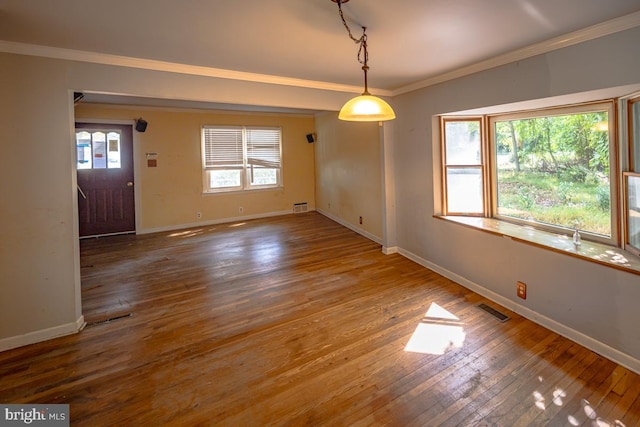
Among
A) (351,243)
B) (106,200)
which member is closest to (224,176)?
(106,200)

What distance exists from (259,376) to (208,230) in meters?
4.73

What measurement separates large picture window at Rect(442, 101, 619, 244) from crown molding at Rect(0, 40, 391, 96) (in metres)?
1.81

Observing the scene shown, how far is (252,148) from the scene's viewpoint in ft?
23.7

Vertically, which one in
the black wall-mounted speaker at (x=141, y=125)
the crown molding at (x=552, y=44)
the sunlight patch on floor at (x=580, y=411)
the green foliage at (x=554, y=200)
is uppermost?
the black wall-mounted speaker at (x=141, y=125)

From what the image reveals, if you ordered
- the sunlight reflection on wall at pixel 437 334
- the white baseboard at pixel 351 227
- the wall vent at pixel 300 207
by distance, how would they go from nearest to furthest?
the sunlight reflection on wall at pixel 437 334, the white baseboard at pixel 351 227, the wall vent at pixel 300 207

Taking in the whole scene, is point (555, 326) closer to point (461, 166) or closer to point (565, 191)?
point (565, 191)

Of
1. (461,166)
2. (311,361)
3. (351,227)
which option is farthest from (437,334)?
(351,227)

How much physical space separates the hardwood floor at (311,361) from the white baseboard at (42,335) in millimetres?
71

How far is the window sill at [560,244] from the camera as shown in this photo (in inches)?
86.8

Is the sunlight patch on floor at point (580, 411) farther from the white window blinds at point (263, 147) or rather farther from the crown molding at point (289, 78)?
the white window blinds at point (263, 147)

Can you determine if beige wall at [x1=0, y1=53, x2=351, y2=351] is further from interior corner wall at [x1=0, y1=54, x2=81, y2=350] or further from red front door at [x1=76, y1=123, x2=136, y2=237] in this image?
red front door at [x1=76, y1=123, x2=136, y2=237]

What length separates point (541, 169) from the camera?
311cm

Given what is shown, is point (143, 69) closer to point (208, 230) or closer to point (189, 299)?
point (189, 299)

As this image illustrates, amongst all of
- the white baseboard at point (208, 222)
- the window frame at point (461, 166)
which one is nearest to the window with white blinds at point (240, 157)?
the white baseboard at point (208, 222)
